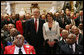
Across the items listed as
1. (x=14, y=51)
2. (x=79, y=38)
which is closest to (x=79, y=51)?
(x=79, y=38)

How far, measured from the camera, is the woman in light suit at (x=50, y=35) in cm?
713

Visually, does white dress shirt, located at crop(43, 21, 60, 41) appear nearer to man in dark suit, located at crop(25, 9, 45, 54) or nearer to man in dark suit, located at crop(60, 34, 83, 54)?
man in dark suit, located at crop(25, 9, 45, 54)

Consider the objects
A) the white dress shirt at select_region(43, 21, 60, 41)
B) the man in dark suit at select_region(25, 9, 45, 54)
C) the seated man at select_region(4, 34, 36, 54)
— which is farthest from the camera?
the white dress shirt at select_region(43, 21, 60, 41)

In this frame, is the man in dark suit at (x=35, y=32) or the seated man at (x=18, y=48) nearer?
the seated man at (x=18, y=48)

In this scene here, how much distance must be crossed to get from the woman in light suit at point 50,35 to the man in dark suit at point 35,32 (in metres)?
0.15

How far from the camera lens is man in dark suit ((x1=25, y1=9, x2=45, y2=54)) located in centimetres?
705

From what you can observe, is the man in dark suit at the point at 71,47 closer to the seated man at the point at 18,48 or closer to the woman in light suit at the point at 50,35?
the seated man at the point at 18,48

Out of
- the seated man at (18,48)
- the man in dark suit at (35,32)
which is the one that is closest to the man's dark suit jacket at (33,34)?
the man in dark suit at (35,32)

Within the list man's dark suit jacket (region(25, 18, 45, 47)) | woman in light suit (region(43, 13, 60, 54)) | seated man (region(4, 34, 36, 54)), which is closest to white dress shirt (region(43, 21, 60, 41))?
woman in light suit (region(43, 13, 60, 54))

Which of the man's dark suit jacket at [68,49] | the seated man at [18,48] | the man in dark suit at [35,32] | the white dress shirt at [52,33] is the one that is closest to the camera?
the seated man at [18,48]

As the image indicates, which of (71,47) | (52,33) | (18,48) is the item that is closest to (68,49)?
(71,47)

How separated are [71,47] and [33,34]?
5.28 feet

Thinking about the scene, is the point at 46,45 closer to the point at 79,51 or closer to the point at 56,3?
the point at 79,51

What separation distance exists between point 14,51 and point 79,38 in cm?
197
